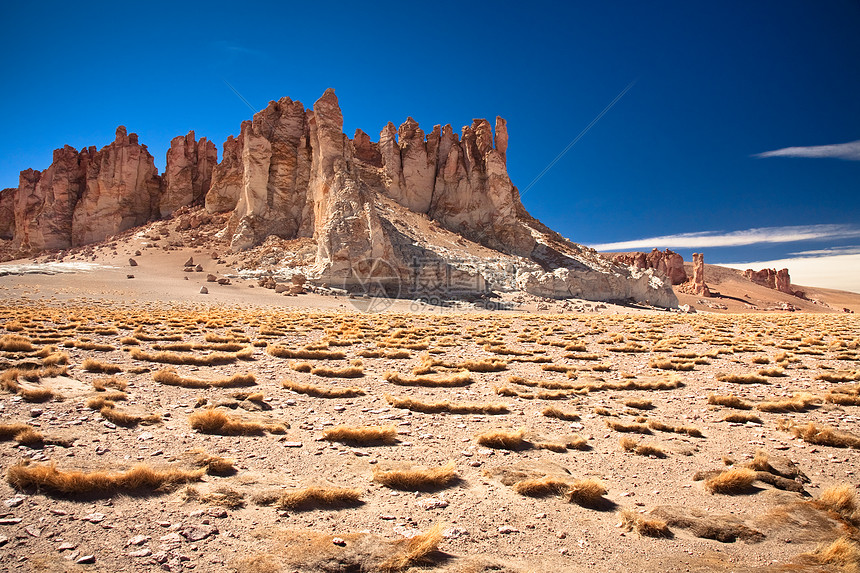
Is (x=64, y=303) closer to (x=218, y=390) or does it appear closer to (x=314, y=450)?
(x=218, y=390)

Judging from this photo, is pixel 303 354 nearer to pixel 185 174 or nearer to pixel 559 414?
pixel 559 414

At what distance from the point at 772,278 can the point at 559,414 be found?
179496 millimetres

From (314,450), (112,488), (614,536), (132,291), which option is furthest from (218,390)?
(132,291)

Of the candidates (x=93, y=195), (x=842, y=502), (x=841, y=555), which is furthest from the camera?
(x=93, y=195)

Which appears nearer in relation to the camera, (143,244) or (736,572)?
(736,572)

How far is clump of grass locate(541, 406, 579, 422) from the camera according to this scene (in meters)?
8.20

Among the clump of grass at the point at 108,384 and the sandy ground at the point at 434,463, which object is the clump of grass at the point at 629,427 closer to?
the sandy ground at the point at 434,463

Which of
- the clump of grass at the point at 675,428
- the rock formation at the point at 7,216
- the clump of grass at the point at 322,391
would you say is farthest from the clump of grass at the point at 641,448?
the rock formation at the point at 7,216

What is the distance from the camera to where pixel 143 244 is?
2347 inches

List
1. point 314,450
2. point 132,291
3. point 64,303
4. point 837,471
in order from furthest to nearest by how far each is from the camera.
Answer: point 132,291, point 64,303, point 314,450, point 837,471

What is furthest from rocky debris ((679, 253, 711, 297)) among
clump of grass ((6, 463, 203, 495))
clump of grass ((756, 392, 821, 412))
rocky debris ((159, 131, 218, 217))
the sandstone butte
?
clump of grass ((6, 463, 203, 495))

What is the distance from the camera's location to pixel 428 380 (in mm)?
10633

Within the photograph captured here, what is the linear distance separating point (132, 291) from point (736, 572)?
143 feet

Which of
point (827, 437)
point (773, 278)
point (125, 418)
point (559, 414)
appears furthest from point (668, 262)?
point (125, 418)
